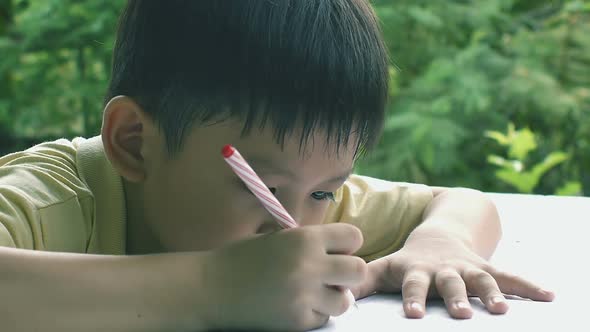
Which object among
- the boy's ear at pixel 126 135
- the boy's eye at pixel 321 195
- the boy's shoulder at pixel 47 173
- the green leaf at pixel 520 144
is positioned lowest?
the green leaf at pixel 520 144

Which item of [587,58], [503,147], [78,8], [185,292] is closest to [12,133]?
[78,8]

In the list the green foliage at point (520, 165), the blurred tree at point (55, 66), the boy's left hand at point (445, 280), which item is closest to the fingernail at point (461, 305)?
the boy's left hand at point (445, 280)

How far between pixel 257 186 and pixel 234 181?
0.22 feet

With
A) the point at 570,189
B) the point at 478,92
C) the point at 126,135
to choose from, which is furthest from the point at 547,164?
the point at 126,135

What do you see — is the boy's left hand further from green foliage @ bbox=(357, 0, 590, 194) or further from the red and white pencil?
green foliage @ bbox=(357, 0, 590, 194)

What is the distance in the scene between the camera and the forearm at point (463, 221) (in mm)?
848

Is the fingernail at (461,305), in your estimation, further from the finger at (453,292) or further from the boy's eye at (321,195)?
the boy's eye at (321,195)

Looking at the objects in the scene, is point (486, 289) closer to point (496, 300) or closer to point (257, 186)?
point (496, 300)

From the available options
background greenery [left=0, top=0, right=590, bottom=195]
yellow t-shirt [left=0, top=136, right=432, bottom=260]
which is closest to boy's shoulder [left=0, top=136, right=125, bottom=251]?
yellow t-shirt [left=0, top=136, right=432, bottom=260]

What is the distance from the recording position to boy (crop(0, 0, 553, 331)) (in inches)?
23.2

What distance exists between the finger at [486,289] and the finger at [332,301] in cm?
14

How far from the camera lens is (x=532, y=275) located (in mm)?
833

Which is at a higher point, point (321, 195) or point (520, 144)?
point (321, 195)

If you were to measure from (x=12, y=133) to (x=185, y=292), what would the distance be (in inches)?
106
